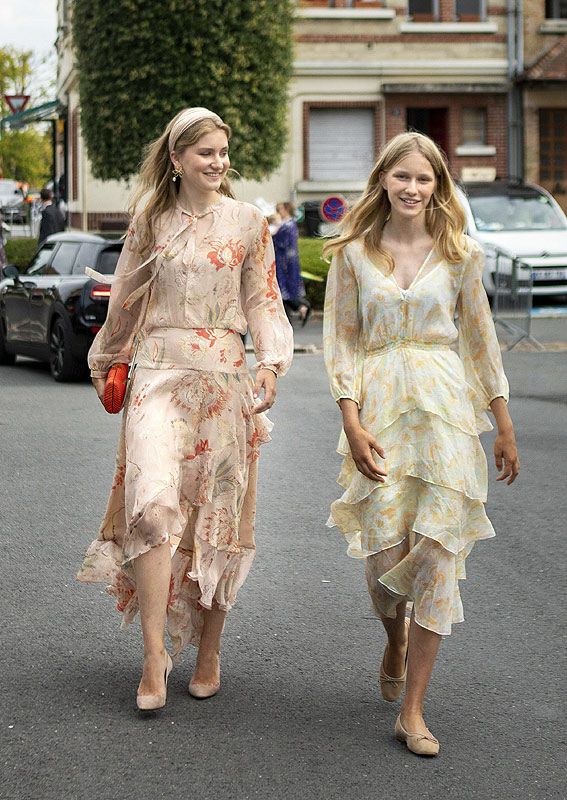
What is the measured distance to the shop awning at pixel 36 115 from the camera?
131ft

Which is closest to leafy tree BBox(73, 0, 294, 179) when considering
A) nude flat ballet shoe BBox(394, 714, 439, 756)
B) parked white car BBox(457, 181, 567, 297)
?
parked white car BBox(457, 181, 567, 297)

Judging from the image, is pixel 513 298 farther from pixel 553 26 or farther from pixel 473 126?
pixel 553 26

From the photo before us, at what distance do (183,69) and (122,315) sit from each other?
23049 millimetres

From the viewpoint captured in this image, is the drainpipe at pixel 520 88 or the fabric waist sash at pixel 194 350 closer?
the fabric waist sash at pixel 194 350

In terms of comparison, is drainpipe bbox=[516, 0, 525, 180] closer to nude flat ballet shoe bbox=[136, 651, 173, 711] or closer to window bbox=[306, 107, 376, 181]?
window bbox=[306, 107, 376, 181]

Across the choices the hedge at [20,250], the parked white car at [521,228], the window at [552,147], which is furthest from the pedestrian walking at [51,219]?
the window at [552,147]

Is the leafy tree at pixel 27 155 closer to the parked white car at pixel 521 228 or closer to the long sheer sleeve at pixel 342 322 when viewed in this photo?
the parked white car at pixel 521 228

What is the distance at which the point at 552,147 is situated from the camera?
36125mm

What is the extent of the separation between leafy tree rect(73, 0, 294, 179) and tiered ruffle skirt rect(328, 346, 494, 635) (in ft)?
75.1

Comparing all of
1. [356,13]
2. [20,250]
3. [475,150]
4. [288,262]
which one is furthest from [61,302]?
[475,150]

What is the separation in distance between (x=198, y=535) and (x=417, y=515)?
0.83 metres

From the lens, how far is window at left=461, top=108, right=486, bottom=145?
35.8 meters

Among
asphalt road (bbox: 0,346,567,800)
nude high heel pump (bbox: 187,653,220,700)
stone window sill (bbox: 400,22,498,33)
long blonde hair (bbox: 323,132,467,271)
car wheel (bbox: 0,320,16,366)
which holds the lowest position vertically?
A: asphalt road (bbox: 0,346,567,800)

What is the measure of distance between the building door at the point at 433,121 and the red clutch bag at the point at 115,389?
31477 millimetres
